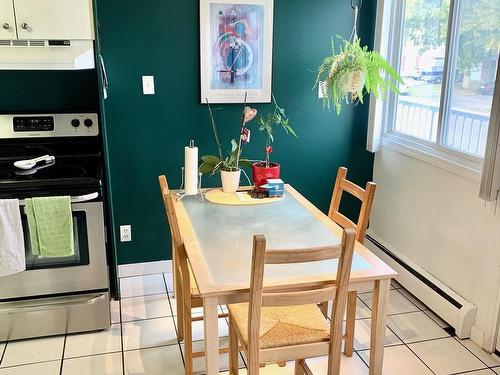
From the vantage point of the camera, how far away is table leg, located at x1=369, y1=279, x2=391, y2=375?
1799 millimetres

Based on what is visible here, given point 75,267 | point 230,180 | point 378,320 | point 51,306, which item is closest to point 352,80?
point 230,180

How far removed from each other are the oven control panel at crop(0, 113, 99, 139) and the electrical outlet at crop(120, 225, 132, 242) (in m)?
0.68

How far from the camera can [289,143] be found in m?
3.38

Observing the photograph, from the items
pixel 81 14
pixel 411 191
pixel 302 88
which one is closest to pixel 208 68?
pixel 302 88

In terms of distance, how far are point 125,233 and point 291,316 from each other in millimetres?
1668

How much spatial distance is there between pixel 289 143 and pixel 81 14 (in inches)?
61.6

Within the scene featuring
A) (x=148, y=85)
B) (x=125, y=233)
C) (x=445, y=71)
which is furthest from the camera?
(x=125, y=233)

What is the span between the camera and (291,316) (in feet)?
6.27

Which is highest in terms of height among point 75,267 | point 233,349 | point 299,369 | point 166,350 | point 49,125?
point 49,125

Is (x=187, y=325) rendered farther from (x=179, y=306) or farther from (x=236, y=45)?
(x=236, y=45)

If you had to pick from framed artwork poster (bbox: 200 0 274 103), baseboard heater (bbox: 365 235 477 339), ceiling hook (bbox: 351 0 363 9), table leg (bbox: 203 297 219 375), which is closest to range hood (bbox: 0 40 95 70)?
framed artwork poster (bbox: 200 0 274 103)

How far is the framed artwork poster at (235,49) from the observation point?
3.02 meters

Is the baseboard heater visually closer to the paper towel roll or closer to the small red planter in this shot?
the small red planter

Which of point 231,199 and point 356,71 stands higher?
point 356,71
